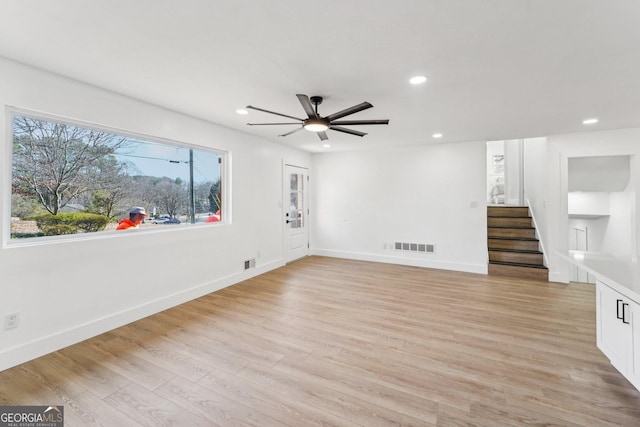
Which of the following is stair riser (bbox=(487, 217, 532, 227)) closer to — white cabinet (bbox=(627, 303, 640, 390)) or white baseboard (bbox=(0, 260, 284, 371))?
white cabinet (bbox=(627, 303, 640, 390))

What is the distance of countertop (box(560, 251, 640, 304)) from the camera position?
64.5 inches

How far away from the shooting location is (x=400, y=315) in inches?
128

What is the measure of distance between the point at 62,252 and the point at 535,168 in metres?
7.39

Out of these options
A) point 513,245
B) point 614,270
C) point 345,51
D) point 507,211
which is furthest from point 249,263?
point 507,211

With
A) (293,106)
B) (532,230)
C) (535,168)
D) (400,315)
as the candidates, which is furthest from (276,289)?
(535,168)

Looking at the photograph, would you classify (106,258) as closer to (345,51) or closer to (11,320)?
(11,320)

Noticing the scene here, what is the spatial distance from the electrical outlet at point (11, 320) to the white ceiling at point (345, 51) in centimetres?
212

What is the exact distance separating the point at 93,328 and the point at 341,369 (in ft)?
8.28

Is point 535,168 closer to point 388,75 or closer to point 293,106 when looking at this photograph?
point 388,75

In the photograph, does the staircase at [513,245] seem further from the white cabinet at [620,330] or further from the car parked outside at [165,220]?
the car parked outside at [165,220]

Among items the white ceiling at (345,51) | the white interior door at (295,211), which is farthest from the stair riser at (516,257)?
the white interior door at (295,211)

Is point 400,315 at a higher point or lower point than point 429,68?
lower

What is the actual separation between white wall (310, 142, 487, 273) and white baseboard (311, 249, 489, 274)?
0.06ft

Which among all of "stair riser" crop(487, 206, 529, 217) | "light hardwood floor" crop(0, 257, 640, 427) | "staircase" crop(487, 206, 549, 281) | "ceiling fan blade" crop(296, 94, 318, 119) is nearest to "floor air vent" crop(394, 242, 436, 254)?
Answer: "staircase" crop(487, 206, 549, 281)
